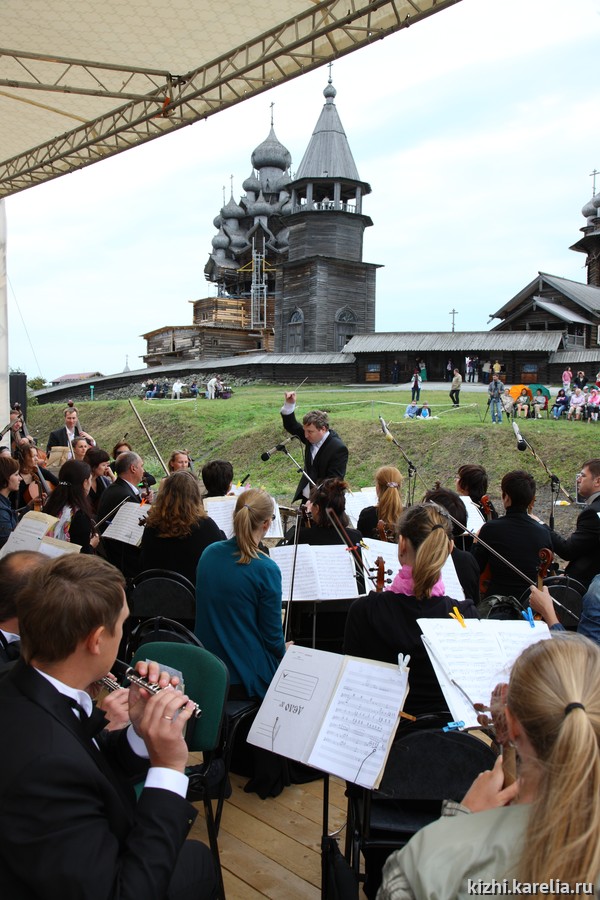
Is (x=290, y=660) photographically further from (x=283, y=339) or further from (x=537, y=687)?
(x=283, y=339)

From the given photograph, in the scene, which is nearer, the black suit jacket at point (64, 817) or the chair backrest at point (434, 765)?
the black suit jacket at point (64, 817)

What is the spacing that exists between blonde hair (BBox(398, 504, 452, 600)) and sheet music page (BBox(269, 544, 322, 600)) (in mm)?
1102

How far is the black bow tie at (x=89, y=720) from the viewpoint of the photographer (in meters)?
1.87

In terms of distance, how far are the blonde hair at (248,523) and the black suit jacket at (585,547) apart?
93.8 inches

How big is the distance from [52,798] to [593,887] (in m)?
1.15

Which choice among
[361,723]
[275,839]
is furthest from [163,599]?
[361,723]

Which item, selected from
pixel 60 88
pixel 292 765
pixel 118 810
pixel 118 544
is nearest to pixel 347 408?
pixel 60 88

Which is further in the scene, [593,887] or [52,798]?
[52,798]

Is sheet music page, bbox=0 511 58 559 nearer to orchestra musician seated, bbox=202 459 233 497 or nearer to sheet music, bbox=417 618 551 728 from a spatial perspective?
orchestra musician seated, bbox=202 459 233 497

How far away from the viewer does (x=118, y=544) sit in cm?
585

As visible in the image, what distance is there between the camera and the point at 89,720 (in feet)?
6.22

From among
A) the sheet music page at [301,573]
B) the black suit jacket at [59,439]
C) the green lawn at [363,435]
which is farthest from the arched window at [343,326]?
the sheet music page at [301,573]

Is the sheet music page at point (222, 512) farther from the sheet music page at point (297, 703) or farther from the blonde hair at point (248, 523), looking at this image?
the sheet music page at point (297, 703)

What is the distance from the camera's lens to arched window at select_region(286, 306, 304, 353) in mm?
42625
